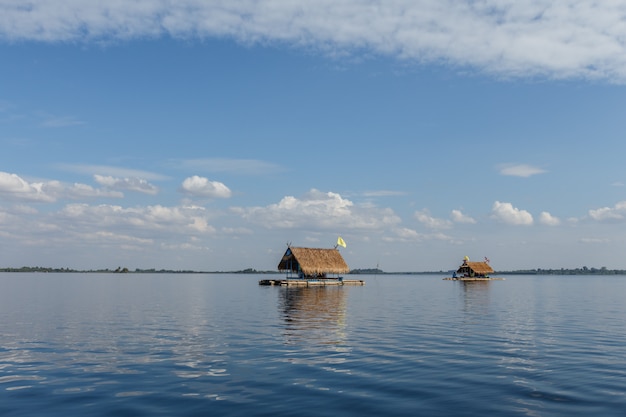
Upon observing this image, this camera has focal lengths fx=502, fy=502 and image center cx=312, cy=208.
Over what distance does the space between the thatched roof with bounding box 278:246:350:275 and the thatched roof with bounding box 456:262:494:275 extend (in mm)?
48142

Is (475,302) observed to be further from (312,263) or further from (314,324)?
(312,263)

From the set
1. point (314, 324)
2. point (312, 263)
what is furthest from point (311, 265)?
point (314, 324)

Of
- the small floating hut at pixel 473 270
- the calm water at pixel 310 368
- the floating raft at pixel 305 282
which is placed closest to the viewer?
the calm water at pixel 310 368

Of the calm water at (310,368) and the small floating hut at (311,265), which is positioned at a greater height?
the small floating hut at (311,265)

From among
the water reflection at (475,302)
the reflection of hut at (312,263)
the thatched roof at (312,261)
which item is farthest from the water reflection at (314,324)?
the reflection of hut at (312,263)

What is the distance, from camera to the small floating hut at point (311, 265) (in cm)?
8625

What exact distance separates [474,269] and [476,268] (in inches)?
46.9

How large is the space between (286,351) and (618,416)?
1246 cm

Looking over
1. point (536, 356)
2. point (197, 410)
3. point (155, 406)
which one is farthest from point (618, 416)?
point (155, 406)

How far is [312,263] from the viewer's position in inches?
3460

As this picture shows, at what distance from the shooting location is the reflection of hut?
3403 inches

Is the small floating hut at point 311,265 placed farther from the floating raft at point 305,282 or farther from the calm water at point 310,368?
the calm water at point 310,368

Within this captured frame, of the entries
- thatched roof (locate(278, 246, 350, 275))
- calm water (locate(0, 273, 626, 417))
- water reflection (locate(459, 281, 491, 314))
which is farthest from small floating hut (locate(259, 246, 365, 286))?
calm water (locate(0, 273, 626, 417))

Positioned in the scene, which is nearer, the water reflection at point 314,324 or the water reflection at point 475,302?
the water reflection at point 314,324
